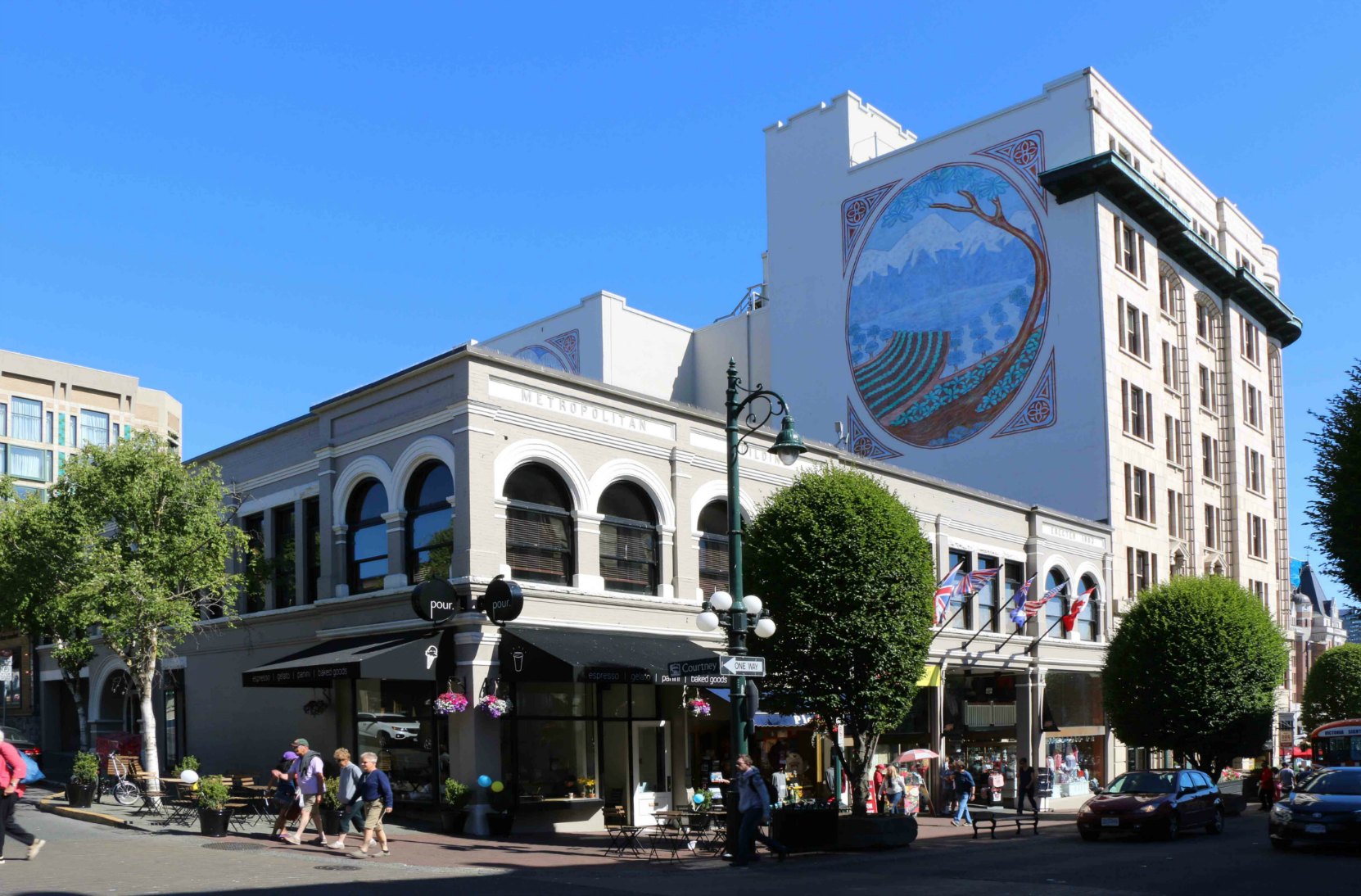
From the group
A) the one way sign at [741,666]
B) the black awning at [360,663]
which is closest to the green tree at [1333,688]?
the one way sign at [741,666]

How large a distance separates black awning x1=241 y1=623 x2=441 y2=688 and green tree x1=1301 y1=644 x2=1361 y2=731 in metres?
50.1

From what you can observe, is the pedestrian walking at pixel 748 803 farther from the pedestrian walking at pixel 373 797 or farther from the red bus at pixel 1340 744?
the red bus at pixel 1340 744

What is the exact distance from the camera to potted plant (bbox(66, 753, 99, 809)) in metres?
25.8

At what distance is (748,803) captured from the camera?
1997 centimetres

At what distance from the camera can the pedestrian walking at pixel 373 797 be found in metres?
19.5

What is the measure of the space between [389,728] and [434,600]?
4477mm

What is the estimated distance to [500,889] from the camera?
53.0 ft

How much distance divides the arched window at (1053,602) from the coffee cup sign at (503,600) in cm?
2333

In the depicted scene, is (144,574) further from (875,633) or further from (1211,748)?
(1211,748)

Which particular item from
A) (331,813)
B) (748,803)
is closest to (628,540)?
(331,813)

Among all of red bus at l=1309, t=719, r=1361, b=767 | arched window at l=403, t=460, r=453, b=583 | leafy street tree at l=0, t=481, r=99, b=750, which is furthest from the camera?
red bus at l=1309, t=719, r=1361, b=767

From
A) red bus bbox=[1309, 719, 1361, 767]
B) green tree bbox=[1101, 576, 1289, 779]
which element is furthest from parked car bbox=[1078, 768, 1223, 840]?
green tree bbox=[1101, 576, 1289, 779]

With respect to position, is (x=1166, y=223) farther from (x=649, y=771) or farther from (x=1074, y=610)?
(x=649, y=771)

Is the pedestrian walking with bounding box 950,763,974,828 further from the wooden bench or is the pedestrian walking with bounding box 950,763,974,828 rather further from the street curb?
the street curb
